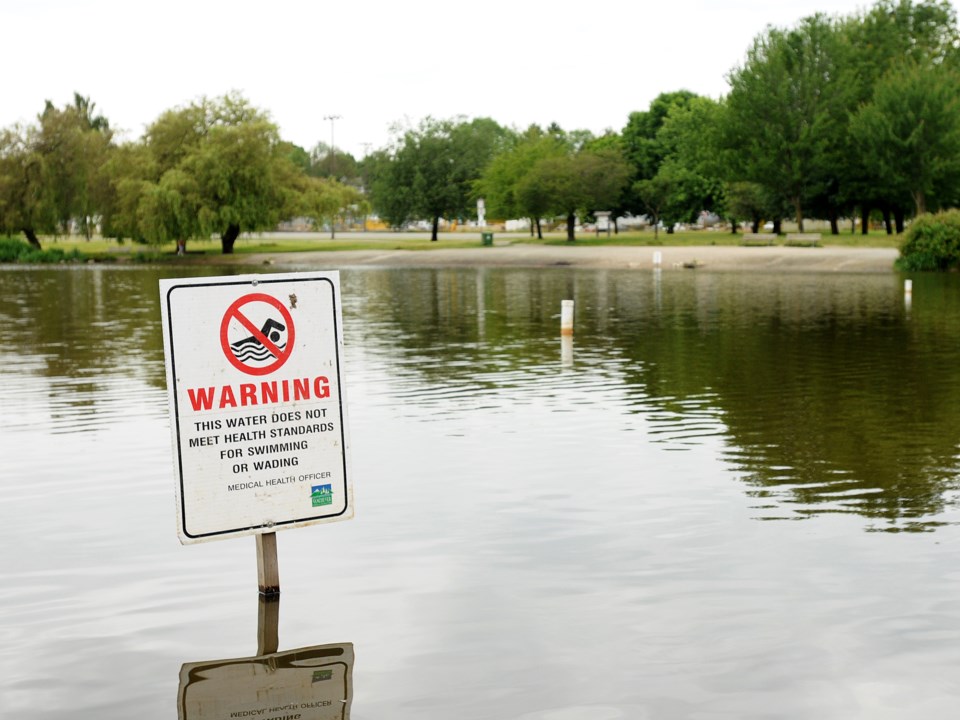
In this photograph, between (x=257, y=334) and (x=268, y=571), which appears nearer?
(x=257, y=334)

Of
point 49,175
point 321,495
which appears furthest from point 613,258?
point 321,495

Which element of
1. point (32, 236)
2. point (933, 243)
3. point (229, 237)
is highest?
point (32, 236)

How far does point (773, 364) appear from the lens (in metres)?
20.6

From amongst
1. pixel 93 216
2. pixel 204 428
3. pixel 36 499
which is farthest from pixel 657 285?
pixel 93 216

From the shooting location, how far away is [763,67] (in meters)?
86.2

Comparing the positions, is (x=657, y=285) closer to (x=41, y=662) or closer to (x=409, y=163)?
(x=41, y=662)

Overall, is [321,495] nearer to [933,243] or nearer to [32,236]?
[933,243]

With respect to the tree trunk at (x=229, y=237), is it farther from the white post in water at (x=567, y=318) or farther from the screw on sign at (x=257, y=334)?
the screw on sign at (x=257, y=334)

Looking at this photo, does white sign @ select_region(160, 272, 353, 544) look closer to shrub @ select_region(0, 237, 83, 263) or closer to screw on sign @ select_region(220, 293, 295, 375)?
screw on sign @ select_region(220, 293, 295, 375)

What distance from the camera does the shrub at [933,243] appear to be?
55.9 m

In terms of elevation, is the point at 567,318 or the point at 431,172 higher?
the point at 431,172

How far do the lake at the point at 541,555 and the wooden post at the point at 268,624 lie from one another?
0.05 meters

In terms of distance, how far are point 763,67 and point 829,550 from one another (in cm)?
8222

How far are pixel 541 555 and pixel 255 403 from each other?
2.37 m
